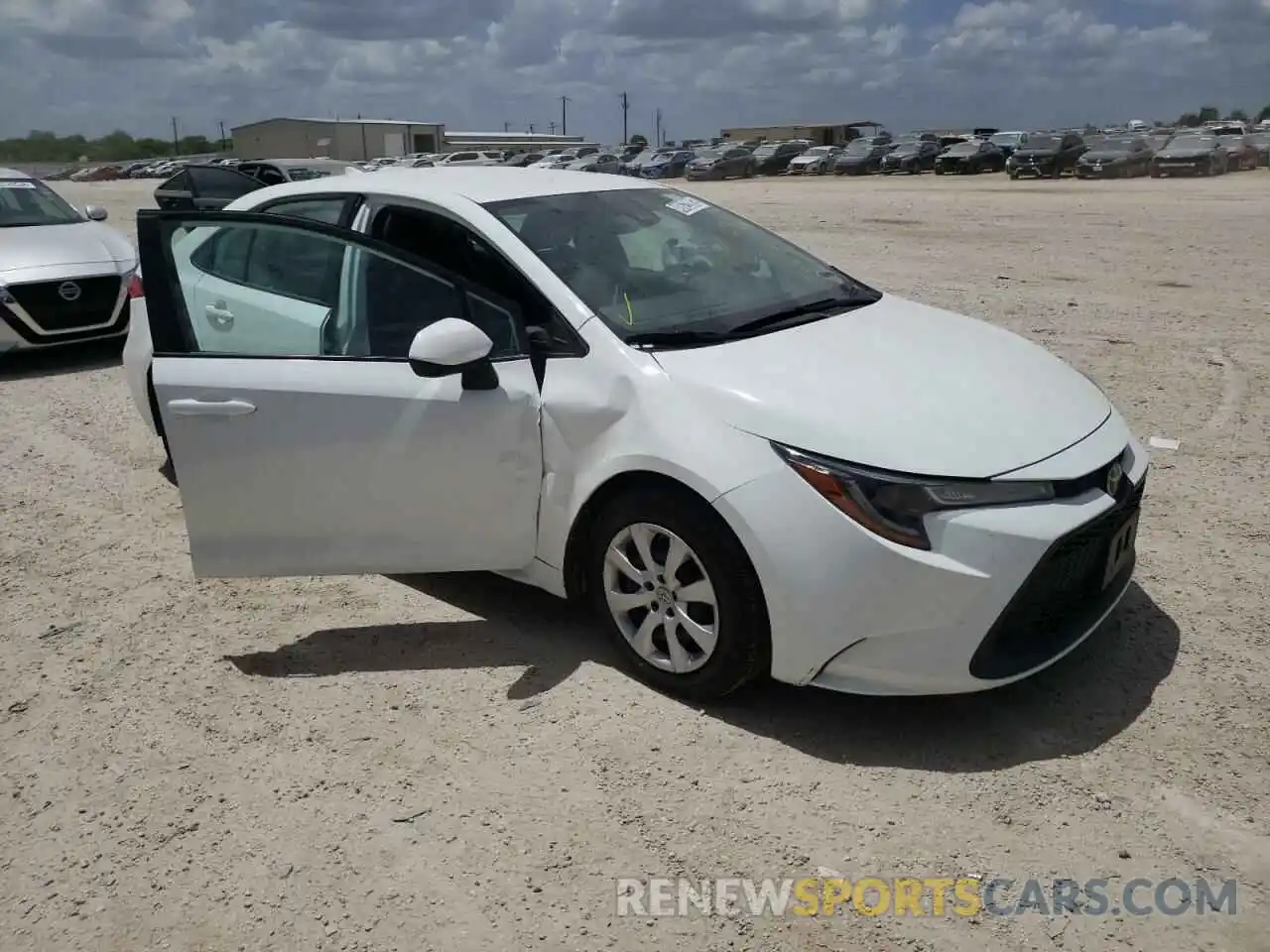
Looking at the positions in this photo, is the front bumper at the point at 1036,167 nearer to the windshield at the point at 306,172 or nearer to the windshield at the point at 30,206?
the windshield at the point at 306,172

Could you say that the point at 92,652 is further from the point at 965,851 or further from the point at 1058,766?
the point at 1058,766

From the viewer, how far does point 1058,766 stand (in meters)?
3.02

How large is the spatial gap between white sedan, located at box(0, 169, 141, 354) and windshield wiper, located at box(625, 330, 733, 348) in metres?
5.76

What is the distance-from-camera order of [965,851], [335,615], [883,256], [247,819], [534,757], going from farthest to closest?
[883,256] < [335,615] < [534,757] < [247,819] < [965,851]

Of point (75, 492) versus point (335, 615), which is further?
point (75, 492)

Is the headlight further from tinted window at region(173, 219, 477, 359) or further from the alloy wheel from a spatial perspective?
tinted window at region(173, 219, 477, 359)

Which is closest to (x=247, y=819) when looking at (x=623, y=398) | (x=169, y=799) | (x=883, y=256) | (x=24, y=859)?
(x=169, y=799)

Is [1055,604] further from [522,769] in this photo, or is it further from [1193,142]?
[1193,142]

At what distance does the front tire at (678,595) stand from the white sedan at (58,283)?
19.4 ft

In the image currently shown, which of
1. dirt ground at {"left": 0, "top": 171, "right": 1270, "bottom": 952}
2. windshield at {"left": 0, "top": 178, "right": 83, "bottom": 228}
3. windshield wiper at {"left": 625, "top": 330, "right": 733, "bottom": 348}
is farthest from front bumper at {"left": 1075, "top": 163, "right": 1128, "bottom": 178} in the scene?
windshield wiper at {"left": 625, "top": 330, "right": 733, "bottom": 348}

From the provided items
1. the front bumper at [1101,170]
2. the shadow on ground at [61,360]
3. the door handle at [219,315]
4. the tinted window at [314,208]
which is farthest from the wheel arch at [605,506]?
the front bumper at [1101,170]

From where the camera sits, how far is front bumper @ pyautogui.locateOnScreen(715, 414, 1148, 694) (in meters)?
2.84

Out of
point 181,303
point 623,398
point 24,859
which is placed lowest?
point 24,859

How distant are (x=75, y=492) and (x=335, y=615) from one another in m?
2.34
